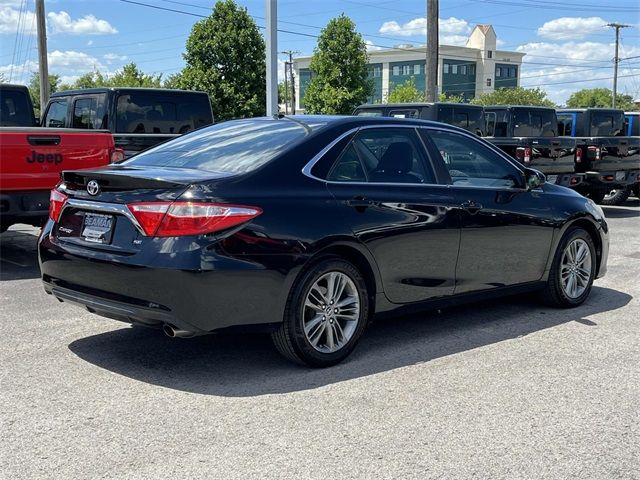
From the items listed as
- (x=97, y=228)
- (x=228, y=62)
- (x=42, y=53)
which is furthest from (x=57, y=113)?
(x=228, y=62)

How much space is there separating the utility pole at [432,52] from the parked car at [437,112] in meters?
4.53

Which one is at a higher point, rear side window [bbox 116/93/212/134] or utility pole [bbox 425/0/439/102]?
utility pole [bbox 425/0/439/102]

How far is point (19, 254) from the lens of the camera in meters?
9.34

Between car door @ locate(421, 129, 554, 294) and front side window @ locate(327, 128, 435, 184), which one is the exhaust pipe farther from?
car door @ locate(421, 129, 554, 294)

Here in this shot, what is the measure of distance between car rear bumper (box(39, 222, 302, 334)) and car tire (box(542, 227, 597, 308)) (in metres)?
3.00

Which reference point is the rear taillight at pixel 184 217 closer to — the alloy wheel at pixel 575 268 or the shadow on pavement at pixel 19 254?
the alloy wheel at pixel 575 268

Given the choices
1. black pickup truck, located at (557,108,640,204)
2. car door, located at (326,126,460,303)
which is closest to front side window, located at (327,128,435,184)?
car door, located at (326,126,460,303)

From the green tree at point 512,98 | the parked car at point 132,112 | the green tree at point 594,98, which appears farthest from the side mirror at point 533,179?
the green tree at point 594,98

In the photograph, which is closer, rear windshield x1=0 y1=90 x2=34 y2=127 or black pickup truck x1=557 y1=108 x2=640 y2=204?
rear windshield x1=0 y1=90 x2=34 y2=127

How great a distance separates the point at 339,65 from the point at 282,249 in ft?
135

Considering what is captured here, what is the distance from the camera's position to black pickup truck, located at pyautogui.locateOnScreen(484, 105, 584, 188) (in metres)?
13.4

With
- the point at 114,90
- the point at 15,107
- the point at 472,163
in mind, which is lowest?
the point at 472,163

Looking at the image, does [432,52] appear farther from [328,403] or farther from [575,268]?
[328,403]

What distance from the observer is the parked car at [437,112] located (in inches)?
539
